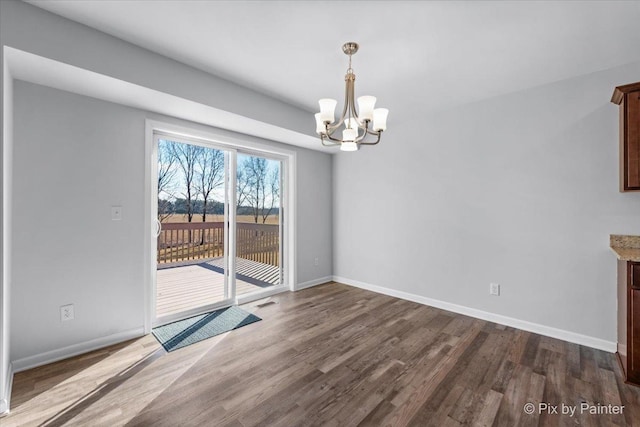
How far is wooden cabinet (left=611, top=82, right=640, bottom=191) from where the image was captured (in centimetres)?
218

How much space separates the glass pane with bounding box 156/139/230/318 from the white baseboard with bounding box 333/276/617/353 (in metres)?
2.42

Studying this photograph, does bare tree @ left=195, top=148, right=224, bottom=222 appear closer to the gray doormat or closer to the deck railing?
the deck railing

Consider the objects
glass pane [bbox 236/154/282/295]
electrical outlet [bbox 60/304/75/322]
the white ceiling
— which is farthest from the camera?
glass pane [bbox 236/154/282/295]

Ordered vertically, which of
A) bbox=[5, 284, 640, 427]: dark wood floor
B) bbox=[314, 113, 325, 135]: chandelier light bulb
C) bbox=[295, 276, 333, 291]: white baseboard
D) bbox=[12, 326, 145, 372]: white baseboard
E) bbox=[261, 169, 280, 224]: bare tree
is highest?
bbox=[314, 113, 325, 135]: chandelier light bulb

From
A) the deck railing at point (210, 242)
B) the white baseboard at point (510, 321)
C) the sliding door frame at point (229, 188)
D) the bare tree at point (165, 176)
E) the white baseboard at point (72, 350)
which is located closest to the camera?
the white baseboard at point (72, 350)

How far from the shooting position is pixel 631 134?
2.19 m

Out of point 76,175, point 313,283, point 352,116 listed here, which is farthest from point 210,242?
point 352,116

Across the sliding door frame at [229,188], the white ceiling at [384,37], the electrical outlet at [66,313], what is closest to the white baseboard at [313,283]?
the sliding door frame at [229,188]

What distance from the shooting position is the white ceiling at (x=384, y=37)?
1.82 metres

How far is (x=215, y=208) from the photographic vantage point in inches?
139

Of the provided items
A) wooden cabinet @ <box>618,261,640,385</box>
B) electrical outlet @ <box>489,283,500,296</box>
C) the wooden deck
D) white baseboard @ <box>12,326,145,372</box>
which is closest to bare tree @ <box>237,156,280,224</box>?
the wooden deck

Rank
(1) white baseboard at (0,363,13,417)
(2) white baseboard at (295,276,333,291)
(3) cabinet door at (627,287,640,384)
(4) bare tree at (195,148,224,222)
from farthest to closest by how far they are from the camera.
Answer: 1. (2) white baseboard at (295,276,333,291)
2. (4) bare tree at (195,148,224,222)
3. (3) cabinet door at (627,287,640,384)
4. (1) white baseboard at (0,363,13,417)

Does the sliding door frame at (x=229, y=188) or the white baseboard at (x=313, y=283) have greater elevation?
the sliding door frame at (x=229, y=188)

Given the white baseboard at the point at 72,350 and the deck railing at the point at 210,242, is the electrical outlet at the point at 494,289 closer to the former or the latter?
the deck railing at the point at 210,242
